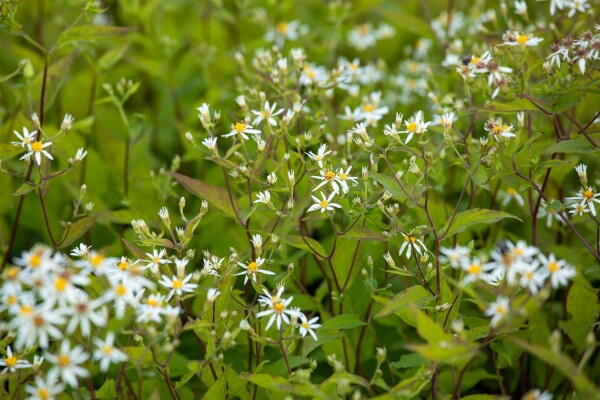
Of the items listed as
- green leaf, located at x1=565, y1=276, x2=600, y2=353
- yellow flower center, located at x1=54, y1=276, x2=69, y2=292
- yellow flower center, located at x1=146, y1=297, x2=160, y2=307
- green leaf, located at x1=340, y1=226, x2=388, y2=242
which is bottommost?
green leaf, located at x1=565, y1=276, x2=600, y2=353

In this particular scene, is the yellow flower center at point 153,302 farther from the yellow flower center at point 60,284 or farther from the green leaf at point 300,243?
the green leaf at point 300,243

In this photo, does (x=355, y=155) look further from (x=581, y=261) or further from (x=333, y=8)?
(x=333, y=8)

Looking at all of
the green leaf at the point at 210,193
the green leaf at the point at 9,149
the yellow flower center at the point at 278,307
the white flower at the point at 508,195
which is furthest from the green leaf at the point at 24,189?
the white flower at the point at 508,195

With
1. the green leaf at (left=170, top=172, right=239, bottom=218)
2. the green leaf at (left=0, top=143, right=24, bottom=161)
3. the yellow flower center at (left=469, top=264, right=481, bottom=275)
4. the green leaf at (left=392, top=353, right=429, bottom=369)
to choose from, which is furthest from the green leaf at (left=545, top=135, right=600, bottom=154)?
the green leaf at (left=0, top=143, right=24, bottom=161)

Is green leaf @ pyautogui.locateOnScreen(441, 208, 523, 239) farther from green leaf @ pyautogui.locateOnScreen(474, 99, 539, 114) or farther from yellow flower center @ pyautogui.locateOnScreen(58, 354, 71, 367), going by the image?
yellow flower center @ pyautogui.locateOnScreen(58, 354, 71, 367)

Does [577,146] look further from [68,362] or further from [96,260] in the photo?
[68,362]
